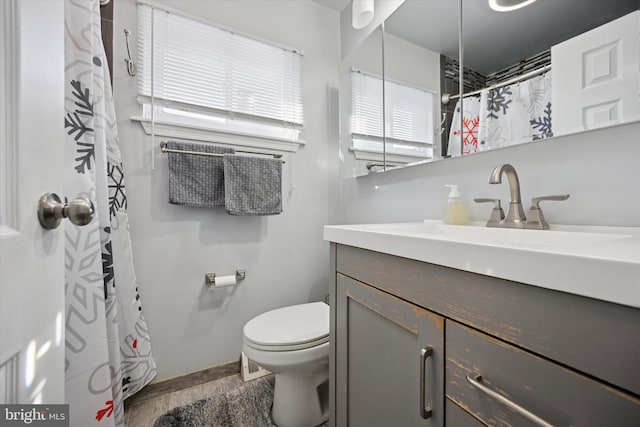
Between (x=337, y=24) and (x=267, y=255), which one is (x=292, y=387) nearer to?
(x=267, y=255)

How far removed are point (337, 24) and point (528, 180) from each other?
1620 mm

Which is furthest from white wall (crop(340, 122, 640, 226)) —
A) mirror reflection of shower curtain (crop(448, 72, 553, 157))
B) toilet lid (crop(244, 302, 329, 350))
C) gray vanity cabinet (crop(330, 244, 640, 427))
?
toilet lid (crop(244, 302, 329, 350))

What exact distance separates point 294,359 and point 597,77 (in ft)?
4.15

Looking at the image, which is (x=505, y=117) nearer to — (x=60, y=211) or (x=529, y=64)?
(x=529, y=64)

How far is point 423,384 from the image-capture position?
1.69ft

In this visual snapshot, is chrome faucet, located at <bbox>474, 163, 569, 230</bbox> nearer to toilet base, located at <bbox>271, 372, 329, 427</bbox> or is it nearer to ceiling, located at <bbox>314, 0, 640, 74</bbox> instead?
ceiling, located at <bbox>314, 0, 640, 74</bbox>

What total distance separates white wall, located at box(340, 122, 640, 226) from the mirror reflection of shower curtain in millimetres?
38

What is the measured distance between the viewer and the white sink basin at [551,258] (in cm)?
29

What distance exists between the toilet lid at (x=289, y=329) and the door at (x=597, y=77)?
107 centimetres

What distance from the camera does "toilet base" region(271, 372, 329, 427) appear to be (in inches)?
42.0

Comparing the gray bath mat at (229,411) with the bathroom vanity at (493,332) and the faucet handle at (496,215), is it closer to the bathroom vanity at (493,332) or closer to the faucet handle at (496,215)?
the bathroom vanity at (493,332)

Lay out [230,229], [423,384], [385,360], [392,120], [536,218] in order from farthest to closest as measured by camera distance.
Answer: [230,229] < [392,120] < [536,218] < [385,360] < [423,384]

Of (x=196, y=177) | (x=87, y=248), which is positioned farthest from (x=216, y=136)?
(x=87, y=248)

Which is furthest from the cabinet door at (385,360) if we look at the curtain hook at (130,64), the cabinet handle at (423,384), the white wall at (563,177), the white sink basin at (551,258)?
the curtain hook at (130,64)
